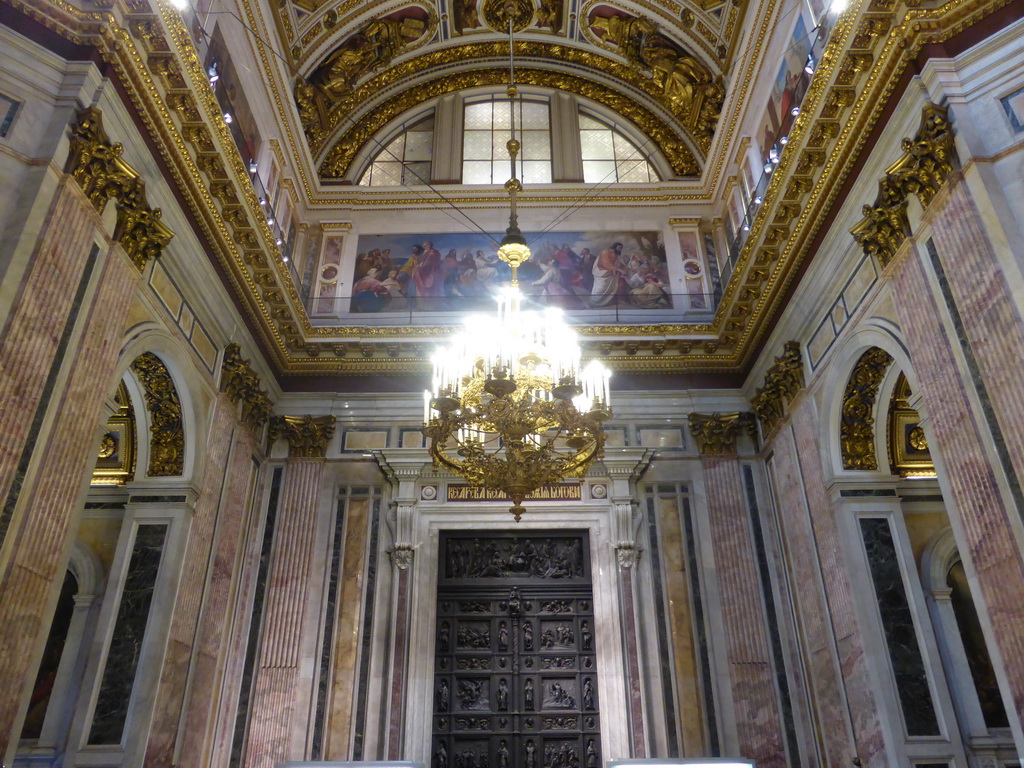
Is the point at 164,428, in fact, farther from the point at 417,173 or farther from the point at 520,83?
the point at 520,83

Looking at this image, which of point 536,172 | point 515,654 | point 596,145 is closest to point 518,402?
point 515,654

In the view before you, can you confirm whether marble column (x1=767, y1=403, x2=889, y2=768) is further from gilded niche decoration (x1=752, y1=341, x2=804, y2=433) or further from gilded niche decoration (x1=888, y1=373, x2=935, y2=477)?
gilded niche decoration (x1=888, y1=373, x2=935, y2=477)

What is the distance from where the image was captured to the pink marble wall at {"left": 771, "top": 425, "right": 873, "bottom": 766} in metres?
7.43

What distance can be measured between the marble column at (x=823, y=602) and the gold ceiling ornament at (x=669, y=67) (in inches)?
197

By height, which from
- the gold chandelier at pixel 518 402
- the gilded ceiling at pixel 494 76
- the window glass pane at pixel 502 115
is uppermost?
the window glass pane at pixel 502 115

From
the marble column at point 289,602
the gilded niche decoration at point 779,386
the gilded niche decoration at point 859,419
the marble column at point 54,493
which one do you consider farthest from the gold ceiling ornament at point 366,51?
the gilded niche decoration at point 859,419

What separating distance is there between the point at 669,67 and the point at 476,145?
10.0 ft

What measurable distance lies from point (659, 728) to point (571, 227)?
21.1 feet

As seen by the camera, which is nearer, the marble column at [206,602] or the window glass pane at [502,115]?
the marble column at [206,602]

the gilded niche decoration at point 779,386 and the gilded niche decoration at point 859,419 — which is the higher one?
the gilded niche decoration at point 779,386

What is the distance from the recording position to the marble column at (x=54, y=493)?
4754 mm

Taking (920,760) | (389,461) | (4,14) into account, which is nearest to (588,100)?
(389,461)

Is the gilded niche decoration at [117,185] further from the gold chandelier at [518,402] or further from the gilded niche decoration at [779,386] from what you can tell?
the gilded niche decoration at [779,386]

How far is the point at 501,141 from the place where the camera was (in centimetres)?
1253
